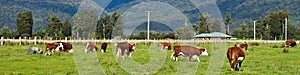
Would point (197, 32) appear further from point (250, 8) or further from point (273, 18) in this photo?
point (250, 8)

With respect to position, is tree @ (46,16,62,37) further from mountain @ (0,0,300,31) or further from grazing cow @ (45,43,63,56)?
mountain @ (0,0,300,31)

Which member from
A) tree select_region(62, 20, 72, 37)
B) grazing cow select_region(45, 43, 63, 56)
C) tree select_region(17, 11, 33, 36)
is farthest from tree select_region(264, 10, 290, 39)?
grazing cow select_region(45, 43, 63, 56)

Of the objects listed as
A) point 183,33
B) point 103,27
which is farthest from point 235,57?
point 103,27

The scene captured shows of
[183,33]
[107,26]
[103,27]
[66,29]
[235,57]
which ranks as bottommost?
[235,57]

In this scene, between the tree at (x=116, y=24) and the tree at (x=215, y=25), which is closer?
the tree at (x=116, y=24)

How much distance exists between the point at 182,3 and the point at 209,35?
6301 cm

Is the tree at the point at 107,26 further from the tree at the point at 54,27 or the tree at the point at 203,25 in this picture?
the tree at the point at 203,25

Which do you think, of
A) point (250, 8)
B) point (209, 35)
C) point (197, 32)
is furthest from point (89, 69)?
point (250, 8)

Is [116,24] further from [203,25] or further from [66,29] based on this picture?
[203,25]

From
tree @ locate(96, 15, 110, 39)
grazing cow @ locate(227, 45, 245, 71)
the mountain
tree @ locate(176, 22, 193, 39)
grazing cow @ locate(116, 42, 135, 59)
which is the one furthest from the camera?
the mountain

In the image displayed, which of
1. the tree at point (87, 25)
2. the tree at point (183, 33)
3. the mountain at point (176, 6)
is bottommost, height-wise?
the tree at point (183, 33)

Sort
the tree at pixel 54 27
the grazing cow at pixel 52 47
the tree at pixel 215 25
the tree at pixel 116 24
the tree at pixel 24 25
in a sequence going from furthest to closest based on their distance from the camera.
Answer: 1. the tree at pixel 215 25
2. the tree at pixel 54 27
3. the tree at pixel 24 25
4. the tree at pixel 116 24
5. the grazing cow at pixel 52 47

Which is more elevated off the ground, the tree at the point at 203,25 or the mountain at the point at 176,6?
the mountain at the point at 176,6

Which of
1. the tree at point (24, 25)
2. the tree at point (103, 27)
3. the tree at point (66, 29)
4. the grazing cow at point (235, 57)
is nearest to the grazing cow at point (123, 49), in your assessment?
the grazing cow at point (235, 57)
